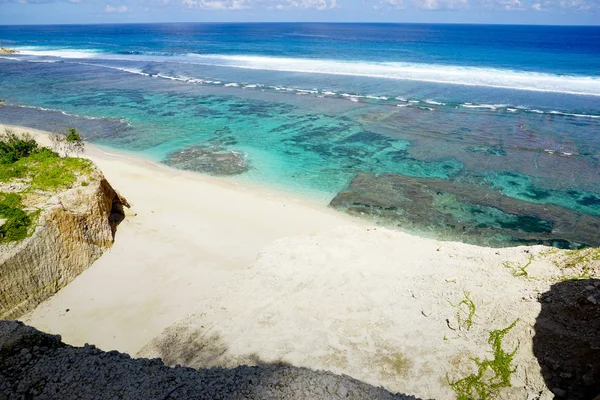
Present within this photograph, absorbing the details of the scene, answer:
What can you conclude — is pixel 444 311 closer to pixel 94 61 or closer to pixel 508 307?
pixel 508 307

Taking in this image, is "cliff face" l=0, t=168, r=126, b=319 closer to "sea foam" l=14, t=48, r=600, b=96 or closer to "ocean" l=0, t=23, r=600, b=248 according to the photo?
"ocean" l=0, t=23, r=600, b=248

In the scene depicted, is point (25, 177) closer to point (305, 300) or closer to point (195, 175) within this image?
point (195, 175)

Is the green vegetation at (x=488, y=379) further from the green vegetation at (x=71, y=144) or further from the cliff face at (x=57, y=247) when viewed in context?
the green vegetation at (x=71, y=144)

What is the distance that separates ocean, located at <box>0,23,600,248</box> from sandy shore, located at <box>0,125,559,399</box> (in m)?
4.34

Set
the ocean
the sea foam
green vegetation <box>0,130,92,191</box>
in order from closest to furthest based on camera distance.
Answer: green vegetation <box>0,130,92,191</box>, the ocean, the sea foam

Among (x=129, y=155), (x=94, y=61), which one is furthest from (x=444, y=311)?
(x=94, y=61)

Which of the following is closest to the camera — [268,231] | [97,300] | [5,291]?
[5,291]

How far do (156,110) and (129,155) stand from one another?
11273 millimetres

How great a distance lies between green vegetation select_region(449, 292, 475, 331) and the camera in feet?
28.0

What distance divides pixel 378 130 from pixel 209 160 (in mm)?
12970

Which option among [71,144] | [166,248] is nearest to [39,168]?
[166,248]

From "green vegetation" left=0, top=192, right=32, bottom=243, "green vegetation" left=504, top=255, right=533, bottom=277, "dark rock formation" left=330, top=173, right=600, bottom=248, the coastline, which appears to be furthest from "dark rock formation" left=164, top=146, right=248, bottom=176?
"green vegetation" left=504, top=255, right=533, bottom=277

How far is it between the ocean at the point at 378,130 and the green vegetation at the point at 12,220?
10517 mm

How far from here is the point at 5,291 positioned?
8.55 meters
